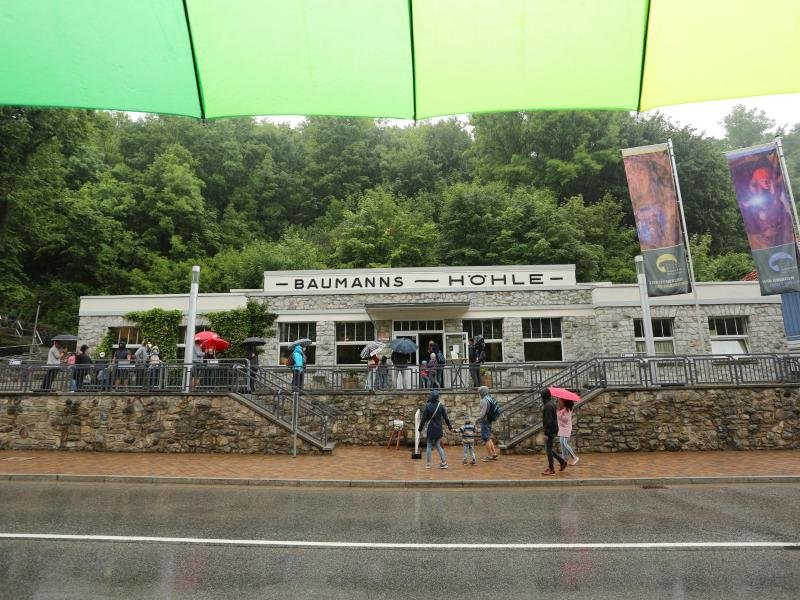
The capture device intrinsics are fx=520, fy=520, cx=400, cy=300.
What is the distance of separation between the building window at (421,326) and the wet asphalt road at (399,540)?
43.8ft

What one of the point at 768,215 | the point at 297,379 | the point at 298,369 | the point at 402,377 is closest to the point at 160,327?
the point at 297,379

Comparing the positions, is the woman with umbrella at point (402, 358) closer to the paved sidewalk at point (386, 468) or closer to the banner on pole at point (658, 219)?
the paved sidewalk at point (386, 468)

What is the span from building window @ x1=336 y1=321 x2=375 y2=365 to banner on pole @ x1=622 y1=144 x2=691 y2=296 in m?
11.7

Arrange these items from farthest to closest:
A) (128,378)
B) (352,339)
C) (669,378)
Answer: (352,339)
(669,378)
(128,378)

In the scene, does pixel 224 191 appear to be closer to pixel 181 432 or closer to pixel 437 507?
pixel 181 432

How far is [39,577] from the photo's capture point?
5.20 m

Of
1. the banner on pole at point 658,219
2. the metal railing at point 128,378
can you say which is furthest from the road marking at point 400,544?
the banner on pole at point 658,219

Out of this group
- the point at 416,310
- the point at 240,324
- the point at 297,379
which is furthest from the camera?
the point at 240,324

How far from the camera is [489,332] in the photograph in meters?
23.4

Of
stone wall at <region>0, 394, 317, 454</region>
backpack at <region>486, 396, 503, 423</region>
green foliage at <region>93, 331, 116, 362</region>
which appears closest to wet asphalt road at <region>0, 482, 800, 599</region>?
backpack at <region>486, 396, 503, 423</region>

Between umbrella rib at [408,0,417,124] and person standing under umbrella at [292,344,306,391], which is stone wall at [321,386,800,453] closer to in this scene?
Answer: person standing under umbrella at [292,344,306,391]

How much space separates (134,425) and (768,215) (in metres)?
21.1

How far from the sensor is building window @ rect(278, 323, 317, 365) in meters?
23.5

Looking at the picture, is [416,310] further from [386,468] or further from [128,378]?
[128,378]
